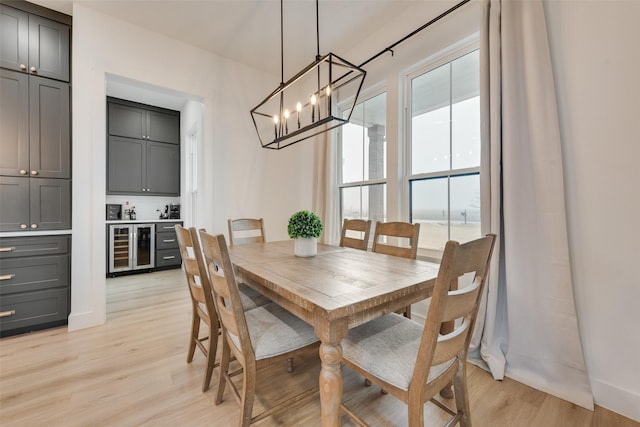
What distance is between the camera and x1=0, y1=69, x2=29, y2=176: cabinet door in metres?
2.28

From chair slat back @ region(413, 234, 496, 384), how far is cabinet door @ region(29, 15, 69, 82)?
11.7 feet

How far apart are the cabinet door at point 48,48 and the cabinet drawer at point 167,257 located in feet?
9.34

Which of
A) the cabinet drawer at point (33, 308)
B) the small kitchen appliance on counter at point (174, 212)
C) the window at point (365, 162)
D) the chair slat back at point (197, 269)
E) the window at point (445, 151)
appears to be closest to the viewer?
the chair slat back at point (197, 269)

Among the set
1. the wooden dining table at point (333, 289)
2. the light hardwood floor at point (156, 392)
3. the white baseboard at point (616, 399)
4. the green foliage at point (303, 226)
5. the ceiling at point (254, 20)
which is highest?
the ceiling at point (254, 20)

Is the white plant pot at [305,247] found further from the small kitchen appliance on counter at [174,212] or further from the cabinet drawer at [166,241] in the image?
the small kitchen appliance on counter at [174,212]

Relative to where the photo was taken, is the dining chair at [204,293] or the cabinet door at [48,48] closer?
the dining chair at [204,293]

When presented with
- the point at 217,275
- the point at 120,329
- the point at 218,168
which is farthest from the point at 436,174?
the point at 120,329

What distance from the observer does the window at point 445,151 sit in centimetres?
214

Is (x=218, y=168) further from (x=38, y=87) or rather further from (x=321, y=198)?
(x=38, y=87)

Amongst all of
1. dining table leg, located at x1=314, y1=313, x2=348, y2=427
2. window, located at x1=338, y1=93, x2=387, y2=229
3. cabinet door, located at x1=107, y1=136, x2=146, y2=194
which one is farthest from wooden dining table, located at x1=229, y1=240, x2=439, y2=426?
cabinet door, located at x1=107, y1=136, x2=146, y2=194

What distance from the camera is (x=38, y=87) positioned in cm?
240

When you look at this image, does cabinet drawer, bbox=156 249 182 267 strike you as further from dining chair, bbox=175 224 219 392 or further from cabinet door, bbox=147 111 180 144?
dining chair, bbox=175 224 219 392

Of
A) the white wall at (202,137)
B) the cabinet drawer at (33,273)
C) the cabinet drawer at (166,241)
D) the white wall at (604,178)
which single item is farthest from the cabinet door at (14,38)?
the white wall at (604,178)

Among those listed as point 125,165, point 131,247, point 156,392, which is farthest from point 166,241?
point 156,392
